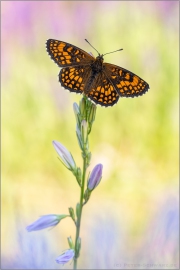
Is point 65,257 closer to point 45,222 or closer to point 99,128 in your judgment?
point 45,222

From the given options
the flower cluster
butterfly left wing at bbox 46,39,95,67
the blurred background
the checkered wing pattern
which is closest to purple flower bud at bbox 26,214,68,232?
the flower cluster

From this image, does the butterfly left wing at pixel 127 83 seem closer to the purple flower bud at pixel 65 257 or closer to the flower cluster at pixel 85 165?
the flower cluster at pixel 85 165

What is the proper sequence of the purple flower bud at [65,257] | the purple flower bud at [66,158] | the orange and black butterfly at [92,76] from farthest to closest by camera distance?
the orange and black butterfly at [92,76] < the purple flower bud at [66,158] < the purple flower bud at [65,257]

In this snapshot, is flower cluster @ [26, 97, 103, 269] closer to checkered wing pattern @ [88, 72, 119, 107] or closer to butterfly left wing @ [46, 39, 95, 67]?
checkered wing pattern @ [88, 72, 119, 107]

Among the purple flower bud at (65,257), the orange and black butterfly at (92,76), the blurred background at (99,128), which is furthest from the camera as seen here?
the blurred background at (99,128)

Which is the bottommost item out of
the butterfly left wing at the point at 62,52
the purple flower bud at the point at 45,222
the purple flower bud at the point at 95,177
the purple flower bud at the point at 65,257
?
the purple flower bud at the point at 65,257

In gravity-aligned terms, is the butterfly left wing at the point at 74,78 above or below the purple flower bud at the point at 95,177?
above

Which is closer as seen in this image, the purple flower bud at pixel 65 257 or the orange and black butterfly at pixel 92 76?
the purple flower bud at pixel 65 257

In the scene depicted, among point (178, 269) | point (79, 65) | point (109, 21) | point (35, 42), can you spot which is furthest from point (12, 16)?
point (178, 269)

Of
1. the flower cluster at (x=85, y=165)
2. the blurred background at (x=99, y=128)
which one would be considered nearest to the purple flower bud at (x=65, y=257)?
the flower cluster at (x=85, y=165)
